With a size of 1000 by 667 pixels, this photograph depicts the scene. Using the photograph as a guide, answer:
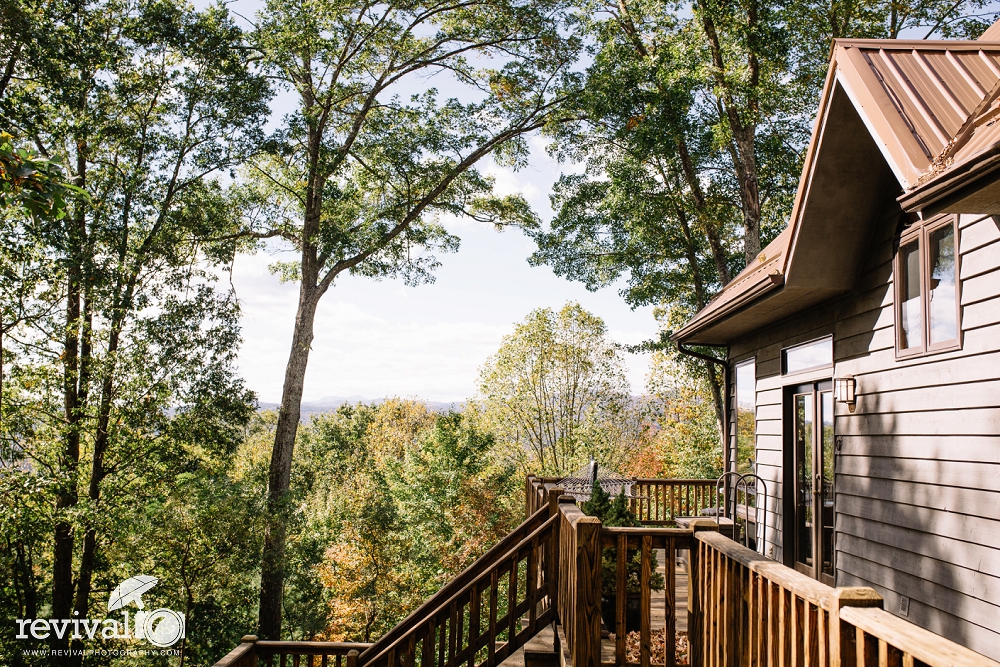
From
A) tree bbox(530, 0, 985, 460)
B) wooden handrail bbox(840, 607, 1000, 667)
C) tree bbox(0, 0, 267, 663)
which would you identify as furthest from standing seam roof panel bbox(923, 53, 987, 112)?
tree bbox(0, 0, 267, 663)

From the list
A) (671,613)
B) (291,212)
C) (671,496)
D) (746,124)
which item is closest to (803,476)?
(671,613)

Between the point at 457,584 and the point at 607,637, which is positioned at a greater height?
the point at 457,584

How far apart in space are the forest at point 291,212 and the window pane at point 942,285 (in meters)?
9.10

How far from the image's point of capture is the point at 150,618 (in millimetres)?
12578

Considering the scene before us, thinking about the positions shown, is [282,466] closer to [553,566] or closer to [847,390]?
[553,566]

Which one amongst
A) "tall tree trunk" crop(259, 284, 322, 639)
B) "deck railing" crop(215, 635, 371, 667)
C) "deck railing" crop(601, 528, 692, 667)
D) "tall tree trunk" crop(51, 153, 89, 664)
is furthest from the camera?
"tall tree trunk" crop(259, 284, 322, 639)

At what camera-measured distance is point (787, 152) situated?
1416 cm

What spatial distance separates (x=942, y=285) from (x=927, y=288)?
0.39 feet

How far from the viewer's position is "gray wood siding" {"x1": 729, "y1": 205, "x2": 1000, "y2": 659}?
142 inches

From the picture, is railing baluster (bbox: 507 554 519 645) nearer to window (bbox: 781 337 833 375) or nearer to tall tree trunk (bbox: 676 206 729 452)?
window (bbox: 781 337 833 375)

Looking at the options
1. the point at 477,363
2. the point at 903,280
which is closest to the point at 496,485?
the point at 477,363

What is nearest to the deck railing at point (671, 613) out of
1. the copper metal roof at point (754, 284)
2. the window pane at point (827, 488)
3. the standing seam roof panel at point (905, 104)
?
the window pane at point (827, 488)

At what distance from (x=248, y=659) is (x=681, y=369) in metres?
20.8

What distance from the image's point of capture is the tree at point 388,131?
14.9 metres
